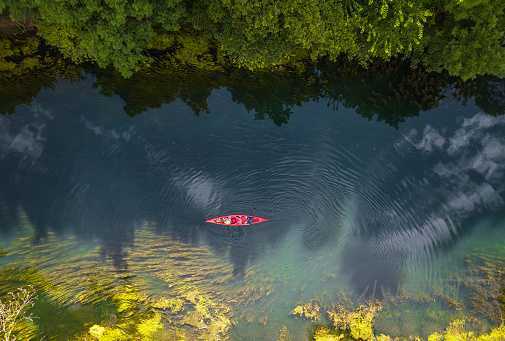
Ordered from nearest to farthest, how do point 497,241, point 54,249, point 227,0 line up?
1. point 227,0
2. point 54,249
3. point 497,241

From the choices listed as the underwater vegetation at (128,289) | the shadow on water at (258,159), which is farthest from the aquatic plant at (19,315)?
the shadow on water at (258,159)

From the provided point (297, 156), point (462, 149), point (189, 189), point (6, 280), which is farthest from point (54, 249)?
point (462, 149)

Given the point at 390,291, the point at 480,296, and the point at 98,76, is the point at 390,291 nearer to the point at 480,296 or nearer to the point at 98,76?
the point at 480,296

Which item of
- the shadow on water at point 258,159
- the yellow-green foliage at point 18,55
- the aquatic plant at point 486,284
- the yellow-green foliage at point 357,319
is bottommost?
the yellow-green foliage at point 357,319

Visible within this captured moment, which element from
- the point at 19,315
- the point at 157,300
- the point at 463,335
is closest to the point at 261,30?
the point at 157,300

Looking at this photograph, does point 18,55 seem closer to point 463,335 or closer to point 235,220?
point 235,220

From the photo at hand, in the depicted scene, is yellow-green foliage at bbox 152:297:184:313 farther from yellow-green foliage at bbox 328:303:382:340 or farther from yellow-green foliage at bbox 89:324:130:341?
yellow-green foliage at bbox 328:303:382:340

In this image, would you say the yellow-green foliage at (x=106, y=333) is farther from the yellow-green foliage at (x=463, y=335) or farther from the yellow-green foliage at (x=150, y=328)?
the yellow-green foliage at (x=463, y=335)
